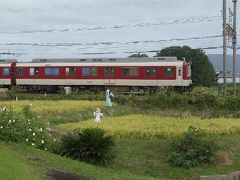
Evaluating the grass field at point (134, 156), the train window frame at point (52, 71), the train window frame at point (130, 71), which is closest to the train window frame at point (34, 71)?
the train window frame at point (52, 71)

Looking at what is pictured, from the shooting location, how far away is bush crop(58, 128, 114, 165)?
1180cm

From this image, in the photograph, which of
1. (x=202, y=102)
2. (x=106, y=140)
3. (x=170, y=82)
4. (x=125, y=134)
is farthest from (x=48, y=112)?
(x=170, y=82)

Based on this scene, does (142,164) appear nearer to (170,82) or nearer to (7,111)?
(7,111)

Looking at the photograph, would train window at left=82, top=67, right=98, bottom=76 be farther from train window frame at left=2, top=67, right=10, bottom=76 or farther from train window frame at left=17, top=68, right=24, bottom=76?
train window frame at left=2, top=67, right=10, bottom=76

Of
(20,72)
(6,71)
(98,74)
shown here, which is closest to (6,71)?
(6,71)

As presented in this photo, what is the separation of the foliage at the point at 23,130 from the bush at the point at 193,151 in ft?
10.8

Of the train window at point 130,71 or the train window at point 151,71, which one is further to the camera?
the train window at point 130,71

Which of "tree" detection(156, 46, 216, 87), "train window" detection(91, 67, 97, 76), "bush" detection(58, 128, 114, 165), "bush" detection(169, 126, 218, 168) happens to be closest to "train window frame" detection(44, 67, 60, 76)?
"train window" detection(91, 67, 97, 76)

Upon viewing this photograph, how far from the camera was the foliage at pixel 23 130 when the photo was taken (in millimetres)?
11383

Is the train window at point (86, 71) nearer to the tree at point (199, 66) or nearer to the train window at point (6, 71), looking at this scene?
the train window at point (6, 71)

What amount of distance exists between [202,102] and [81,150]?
59.0ft

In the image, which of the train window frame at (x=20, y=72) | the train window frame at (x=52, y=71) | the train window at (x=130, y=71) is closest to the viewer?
the train window at (x=130, y=71)

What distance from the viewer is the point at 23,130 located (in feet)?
38.4

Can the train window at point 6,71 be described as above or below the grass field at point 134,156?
above
